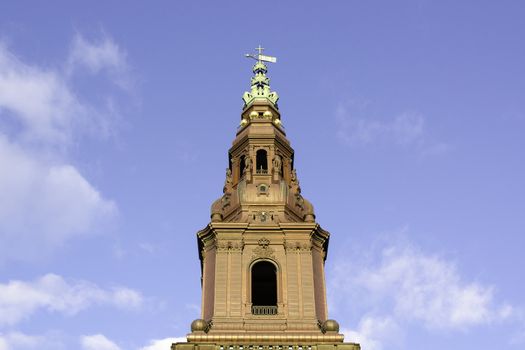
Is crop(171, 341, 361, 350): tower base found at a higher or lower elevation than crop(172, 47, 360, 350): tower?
lower

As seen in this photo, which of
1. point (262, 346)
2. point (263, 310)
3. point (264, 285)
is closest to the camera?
point (262, 346)

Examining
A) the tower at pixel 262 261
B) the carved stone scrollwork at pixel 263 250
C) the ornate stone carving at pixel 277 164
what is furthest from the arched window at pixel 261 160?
the carved stone scrollwork at pixel 263 250

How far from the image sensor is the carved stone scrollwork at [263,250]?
53522 millimetres

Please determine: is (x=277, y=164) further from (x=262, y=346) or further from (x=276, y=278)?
(x=262, y=346)

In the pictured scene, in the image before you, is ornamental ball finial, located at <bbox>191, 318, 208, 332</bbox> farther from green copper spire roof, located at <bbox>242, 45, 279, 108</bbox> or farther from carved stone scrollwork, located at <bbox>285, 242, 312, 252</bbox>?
green copper spire roof, located at <bbox>242, 45, 279, 108</bbox>

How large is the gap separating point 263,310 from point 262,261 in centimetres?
334

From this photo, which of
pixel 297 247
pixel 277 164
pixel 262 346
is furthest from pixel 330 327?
pixel 277 164

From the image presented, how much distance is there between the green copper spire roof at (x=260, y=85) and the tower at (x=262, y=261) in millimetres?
4382

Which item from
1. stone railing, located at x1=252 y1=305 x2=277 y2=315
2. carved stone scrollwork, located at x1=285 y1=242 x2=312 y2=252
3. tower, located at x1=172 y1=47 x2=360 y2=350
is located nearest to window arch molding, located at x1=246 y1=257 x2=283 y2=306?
tower, located at x1=172 y1=47 x2=360 y2=350

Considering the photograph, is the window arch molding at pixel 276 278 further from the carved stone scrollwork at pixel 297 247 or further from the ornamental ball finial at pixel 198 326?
the ornamental ball finial at pixel 198 326

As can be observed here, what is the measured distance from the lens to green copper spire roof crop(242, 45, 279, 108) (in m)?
67.1

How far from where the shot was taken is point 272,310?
51312 millimetres

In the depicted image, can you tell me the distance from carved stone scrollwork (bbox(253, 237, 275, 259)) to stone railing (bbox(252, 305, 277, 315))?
10.9 ft

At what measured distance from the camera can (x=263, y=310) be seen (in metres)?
51.2
